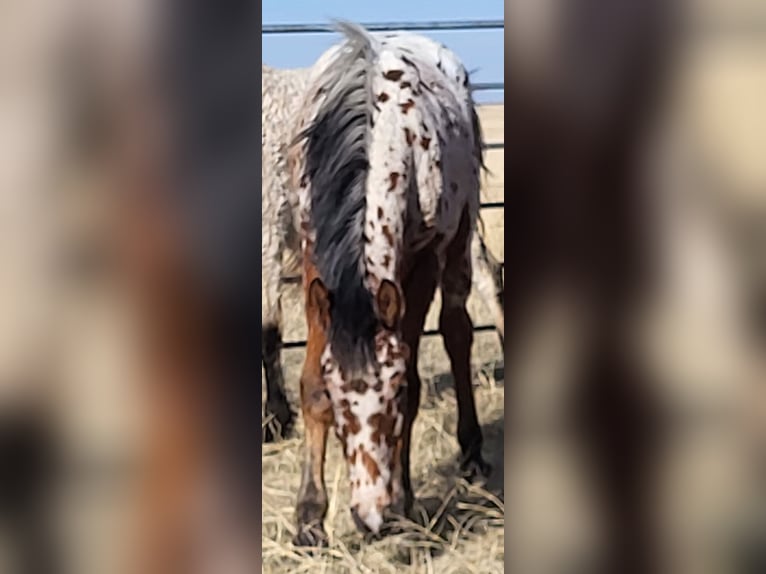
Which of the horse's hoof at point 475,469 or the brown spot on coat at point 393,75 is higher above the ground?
the brown spot on coat at point 393,75

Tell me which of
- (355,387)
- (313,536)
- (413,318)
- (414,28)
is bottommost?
(313,536)

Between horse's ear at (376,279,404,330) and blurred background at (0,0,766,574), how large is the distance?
95 mm

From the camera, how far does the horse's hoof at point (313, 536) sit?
1174 mm

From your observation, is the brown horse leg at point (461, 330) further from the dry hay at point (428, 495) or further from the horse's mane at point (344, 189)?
the horse's mane at point (344, 189)

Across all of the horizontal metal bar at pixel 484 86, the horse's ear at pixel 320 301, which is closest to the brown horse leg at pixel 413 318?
the horse's ear at pixel 320 301

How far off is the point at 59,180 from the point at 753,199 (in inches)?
41.5

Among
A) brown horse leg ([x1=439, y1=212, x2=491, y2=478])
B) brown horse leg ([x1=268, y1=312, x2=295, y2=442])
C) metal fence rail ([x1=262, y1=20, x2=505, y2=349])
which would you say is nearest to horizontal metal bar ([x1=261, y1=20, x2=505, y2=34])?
metal fence rail ([x1=262, y1=20, x2=505, y2=349])

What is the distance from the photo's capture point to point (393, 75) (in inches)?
46.1

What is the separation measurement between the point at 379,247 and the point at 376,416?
25 centimetres

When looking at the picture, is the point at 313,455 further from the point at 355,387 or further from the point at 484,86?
the point at 484,86

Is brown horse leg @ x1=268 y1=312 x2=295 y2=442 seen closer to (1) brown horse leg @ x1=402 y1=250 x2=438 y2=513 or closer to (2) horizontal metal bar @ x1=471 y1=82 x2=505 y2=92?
(1) brown horse leg @ x1=402 y1=250 x2=438 y2=513

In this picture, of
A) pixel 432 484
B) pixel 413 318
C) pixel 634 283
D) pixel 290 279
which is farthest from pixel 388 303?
pixel 634 283

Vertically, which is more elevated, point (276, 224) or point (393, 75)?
point (393, 75)

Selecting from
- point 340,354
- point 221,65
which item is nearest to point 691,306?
point 340,354
